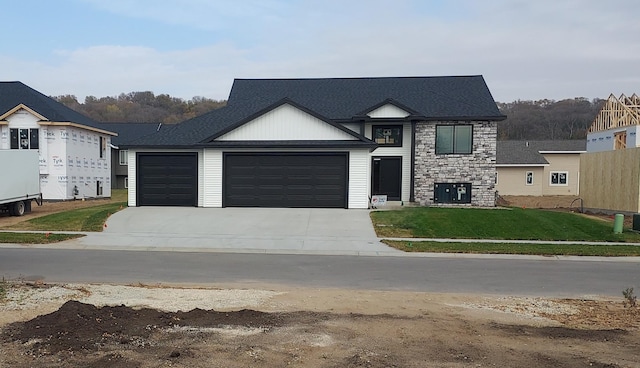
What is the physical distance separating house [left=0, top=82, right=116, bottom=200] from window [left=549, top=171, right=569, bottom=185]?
141 feet

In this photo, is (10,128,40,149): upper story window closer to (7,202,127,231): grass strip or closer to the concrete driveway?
(7,202,127,231): grass strip

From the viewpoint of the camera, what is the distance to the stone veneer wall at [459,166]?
87.2 ft

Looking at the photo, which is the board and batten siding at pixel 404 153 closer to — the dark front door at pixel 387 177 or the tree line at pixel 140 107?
the dark front door at pixel 387 177

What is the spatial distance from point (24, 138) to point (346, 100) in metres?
21.5

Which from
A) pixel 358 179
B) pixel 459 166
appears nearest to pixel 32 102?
pixel 358 179

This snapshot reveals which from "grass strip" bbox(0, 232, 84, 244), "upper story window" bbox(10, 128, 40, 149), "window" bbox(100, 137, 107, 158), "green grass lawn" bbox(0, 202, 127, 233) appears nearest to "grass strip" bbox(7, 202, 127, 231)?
"green grass lawn" bbox(0, 202, 127, 233)

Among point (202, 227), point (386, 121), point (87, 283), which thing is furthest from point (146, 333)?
point (386, 121)

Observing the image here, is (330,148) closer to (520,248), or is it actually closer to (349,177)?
(349,177)

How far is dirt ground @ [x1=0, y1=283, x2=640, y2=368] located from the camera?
5324mm

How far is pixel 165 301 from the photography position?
791 centimetres

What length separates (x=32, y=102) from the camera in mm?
32344

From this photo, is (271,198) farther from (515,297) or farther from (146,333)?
(146,333)

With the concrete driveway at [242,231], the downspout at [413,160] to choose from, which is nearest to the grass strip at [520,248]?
the concrete driveway at [242,231]

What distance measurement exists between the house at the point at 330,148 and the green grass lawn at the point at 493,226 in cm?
389
